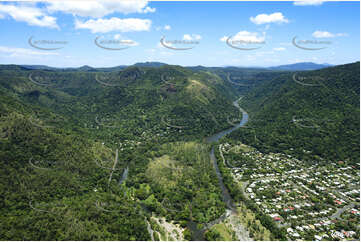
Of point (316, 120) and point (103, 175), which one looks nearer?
point (103, 175)

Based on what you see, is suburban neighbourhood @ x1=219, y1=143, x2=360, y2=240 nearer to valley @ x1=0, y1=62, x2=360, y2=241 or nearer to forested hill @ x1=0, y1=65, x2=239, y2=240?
valley @ x1=0, y1=62, x2=360, y2=241

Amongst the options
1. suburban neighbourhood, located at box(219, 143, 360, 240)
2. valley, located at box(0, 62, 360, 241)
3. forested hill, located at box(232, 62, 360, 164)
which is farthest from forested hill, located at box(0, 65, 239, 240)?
forested hill, located at box(232, 62, 360, 164)

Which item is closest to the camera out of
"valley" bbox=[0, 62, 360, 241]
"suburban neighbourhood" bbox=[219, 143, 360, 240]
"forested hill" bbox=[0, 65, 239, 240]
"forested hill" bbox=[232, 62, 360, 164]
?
"forested hill" bbox=[0, 65, 239, 240]

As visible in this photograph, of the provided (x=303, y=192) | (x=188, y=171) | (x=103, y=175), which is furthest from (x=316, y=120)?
(x=103, y=175)

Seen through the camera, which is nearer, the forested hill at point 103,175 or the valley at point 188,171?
the forested hill at point 103,175

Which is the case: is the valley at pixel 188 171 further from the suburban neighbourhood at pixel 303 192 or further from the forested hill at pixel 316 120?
the forested hill at pixel 316 120

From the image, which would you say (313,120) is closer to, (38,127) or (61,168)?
(61,168)

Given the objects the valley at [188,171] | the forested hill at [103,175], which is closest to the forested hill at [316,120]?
the valley at [188,171]

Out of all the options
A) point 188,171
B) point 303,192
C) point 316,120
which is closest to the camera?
point 303,192

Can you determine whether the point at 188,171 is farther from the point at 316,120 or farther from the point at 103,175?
the point at 316,120
